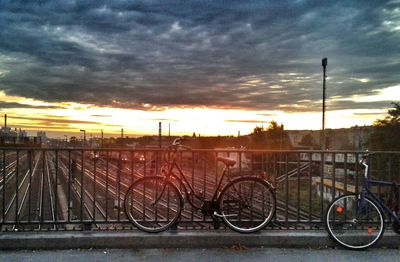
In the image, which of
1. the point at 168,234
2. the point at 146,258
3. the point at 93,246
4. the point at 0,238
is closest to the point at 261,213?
the point at 168,234

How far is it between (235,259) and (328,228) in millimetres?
1423

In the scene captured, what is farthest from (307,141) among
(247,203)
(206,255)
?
(206,255)

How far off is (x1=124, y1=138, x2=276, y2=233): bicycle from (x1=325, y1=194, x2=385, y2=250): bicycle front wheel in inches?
32.8

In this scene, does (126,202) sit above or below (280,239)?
above

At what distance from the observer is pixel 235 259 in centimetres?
531

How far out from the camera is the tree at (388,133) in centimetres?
3572

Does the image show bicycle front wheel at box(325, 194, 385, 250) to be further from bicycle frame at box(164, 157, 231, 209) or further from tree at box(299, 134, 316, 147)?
tree at box(299, 134, 316, 147)

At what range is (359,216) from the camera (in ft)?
19.8

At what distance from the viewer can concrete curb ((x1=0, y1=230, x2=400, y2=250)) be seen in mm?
5637

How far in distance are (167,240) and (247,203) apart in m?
1.21

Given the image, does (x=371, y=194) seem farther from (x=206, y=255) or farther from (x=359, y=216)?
(x=206, y=255)

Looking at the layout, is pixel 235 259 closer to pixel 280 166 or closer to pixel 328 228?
pixel 328 228

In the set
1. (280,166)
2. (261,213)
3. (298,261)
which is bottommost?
(298,261)

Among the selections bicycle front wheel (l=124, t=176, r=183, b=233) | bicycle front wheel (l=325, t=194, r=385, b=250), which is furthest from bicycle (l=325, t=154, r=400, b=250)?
bicycle front wheel (l=124, t=176, r=183, b=233)
